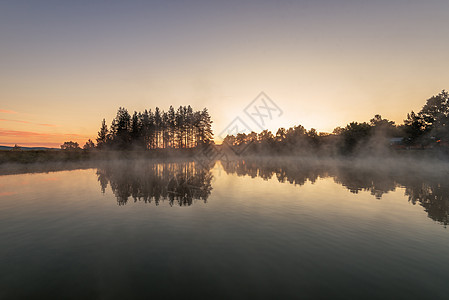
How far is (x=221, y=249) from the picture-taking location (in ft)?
39.2

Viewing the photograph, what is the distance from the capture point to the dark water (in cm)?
838

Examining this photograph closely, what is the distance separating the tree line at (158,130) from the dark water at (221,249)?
103 meters

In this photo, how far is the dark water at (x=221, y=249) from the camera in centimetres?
838

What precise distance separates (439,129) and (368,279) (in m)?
100

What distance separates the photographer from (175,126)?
128 meters

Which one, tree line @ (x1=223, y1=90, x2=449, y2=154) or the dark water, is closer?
the dark water

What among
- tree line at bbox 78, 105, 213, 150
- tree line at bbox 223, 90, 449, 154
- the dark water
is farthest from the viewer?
tree line at bbox 78, 105, 213, 150

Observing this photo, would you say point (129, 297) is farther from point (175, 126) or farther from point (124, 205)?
point (175, 126)

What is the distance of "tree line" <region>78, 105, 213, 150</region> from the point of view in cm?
11919

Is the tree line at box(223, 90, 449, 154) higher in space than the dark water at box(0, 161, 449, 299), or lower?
higher

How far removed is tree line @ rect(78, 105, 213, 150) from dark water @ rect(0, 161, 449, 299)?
102783 millimetres

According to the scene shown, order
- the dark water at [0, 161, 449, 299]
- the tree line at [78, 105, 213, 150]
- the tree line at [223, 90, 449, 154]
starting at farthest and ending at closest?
the tree line at [78, 105, 213, 150], the tree line at [223, 90, 449, 154], the dark water at [0, 161, 449, 299]

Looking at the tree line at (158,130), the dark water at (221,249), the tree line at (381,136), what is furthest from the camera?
the tree line at (158,130)

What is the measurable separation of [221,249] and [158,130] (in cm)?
12887
